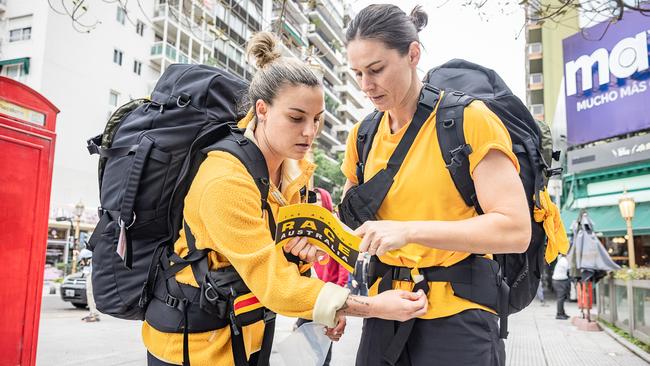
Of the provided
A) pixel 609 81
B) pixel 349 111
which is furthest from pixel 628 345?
pixel 349 111

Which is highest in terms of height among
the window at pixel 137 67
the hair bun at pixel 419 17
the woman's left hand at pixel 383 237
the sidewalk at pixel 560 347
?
the window at pixel 137 67

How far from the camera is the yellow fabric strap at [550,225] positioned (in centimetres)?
191

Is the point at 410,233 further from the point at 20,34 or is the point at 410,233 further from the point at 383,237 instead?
the point at 20,34

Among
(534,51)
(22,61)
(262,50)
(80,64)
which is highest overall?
(534,51)

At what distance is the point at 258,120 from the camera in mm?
1996

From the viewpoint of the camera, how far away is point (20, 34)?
79.2 ft

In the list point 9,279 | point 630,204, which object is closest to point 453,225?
point 9,279

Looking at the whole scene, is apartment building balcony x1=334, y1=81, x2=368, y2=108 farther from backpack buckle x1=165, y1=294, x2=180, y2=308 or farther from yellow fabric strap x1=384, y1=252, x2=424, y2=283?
backpack buckle x1=165, y1=294, x2=180, y2=308

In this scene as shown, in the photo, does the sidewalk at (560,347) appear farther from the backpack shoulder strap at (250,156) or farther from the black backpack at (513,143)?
the backpack shoulder strap at (250,156)

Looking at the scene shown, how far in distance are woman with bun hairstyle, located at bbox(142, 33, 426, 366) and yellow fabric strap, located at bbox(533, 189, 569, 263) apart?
65cm

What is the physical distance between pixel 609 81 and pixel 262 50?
60.2ft

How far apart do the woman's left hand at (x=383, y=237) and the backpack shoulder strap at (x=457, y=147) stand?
334 millimetres

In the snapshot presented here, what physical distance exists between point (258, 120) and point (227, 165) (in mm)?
349

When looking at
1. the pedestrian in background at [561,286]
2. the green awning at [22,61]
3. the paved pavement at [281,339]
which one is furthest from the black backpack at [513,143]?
the green awning at [22,61]
